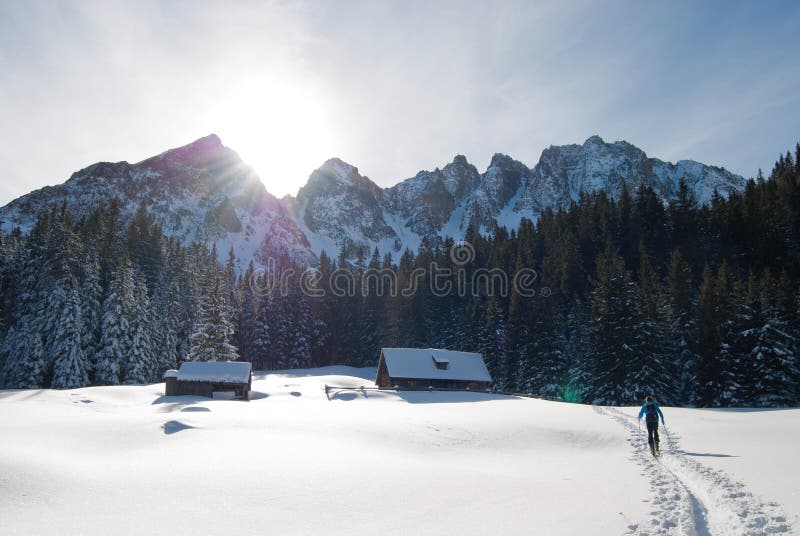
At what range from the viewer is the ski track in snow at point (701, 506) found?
8328mm

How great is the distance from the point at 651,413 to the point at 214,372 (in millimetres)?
35404

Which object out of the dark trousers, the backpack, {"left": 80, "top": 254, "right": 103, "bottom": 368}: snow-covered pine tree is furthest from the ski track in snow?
{"left": 80, "top": 254, "right": 103, "bottom": 368}: snow-covered pine tree

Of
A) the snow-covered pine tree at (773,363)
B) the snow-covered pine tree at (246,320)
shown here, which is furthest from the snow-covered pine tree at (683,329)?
the snow-covered pine tree at (246,320)

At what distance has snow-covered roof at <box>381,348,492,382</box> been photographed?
48312 mm

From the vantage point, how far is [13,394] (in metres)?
33.0

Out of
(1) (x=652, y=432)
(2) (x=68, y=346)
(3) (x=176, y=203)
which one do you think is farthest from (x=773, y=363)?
(3) (x=176, y=203)

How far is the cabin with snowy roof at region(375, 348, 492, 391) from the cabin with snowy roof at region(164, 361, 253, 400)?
13.9m

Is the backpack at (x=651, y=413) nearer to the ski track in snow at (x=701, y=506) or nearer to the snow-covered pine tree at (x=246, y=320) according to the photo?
the ski track in snow at (x=701, y=506)

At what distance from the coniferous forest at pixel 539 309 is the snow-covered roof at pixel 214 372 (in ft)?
22.0

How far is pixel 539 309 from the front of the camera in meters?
53.1

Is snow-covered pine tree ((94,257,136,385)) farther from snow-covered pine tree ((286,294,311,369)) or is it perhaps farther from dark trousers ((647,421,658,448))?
dark trousers ((647,421,658,448))

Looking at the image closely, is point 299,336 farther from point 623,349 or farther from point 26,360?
point 623,349

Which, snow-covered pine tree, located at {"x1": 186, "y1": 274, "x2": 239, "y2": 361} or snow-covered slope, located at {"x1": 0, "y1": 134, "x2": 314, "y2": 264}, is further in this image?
snow-covered slope, located at {"x1": 0, "y1": 134, "x2": 314, "y2": 264}

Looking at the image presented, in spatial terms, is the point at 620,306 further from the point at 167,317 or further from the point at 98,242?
the point at 98,242
